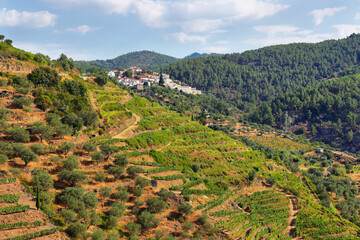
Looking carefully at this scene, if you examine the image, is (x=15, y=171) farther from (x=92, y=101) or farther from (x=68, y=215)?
(x=92, y=101)

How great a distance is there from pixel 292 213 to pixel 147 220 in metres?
30.0

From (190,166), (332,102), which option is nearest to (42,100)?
(190,166)

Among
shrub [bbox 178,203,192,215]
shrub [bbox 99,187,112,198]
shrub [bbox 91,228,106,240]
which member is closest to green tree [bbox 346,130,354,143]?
shrub [bbox 178,203,192,215]

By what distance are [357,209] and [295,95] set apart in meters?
121

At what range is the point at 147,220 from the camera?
30.5 meters

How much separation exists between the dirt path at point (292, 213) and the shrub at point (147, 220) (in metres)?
24.4

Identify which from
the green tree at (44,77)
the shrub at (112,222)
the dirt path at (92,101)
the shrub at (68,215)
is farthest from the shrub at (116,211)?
the green tree at (44,77)

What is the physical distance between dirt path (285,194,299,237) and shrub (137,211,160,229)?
24.4 m

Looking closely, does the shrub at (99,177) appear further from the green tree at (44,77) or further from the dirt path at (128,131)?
the green tree at (44,77)

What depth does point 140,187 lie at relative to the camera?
3625cm

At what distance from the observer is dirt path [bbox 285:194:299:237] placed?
42022mm

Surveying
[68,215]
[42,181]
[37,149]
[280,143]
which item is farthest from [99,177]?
[280,143]

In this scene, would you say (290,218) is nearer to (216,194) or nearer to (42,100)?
(216,194)

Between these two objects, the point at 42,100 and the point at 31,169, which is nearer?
the point at 31,169
